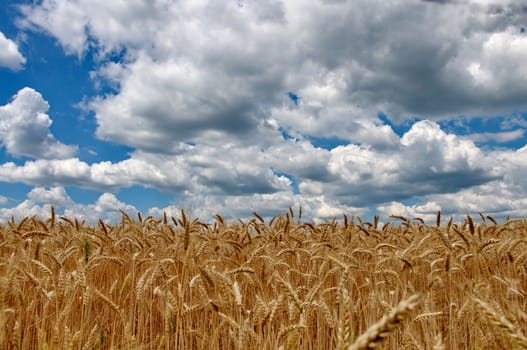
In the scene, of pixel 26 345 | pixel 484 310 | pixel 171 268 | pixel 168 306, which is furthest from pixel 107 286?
pixel 484 310

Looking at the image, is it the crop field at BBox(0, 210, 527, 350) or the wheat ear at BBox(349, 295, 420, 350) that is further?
the crop field at BBox(0, 210, 527, 350)

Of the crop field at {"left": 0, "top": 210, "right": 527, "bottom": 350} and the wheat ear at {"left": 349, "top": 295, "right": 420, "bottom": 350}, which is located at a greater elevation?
the wheat ear at {"left": 349, "top": 295, "right": 420, "bottom": 350}

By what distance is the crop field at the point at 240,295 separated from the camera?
2.75 m

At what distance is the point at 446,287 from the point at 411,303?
15.7 ft

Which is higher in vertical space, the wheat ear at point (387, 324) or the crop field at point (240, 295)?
the wheat ear at point (387, 324)

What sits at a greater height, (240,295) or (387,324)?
(387,324)

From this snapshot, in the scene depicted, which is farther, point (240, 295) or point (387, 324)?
point (240, 295)

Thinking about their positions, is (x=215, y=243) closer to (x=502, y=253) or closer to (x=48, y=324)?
(x=48, y=324)

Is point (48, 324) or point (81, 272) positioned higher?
point (81, 272)

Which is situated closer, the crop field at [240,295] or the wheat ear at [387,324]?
the wheat ear at [387,324]

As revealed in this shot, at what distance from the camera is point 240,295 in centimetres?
268

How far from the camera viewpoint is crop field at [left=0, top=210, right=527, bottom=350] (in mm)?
2750

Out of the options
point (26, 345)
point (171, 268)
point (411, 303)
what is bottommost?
point (26, 345)

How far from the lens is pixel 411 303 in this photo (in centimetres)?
72
